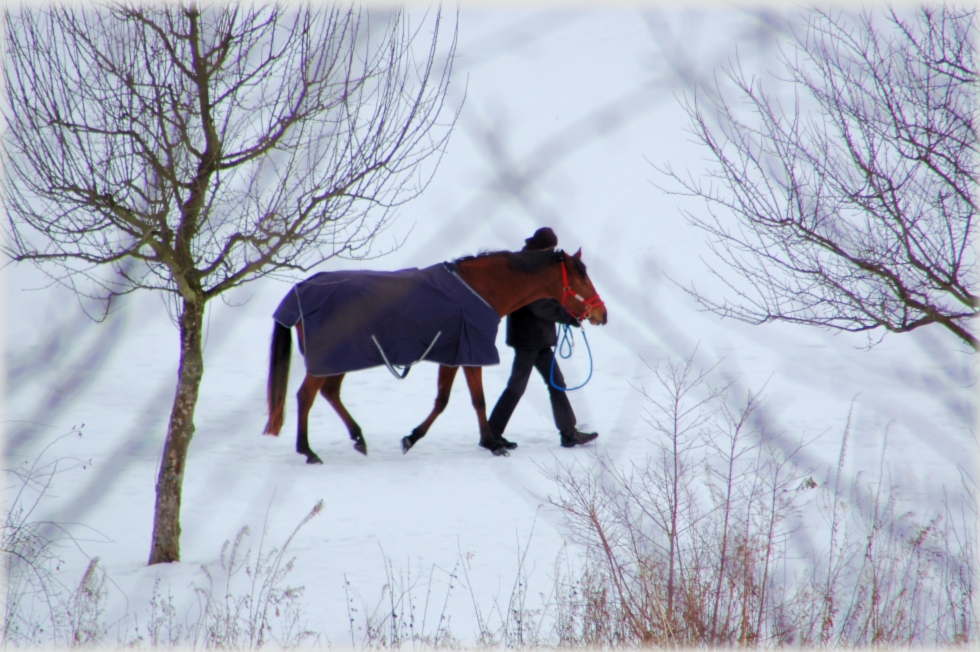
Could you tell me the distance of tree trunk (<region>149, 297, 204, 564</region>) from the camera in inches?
155

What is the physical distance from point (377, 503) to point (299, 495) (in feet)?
1.82

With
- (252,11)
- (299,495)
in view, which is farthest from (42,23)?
(299,495)

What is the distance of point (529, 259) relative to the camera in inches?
226

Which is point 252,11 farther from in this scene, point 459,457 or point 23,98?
point 459,457

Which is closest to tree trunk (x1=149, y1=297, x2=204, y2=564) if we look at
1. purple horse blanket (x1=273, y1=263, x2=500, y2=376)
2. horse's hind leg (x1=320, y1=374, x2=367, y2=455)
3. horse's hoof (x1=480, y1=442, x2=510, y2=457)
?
purple horse blanket (x1=273, y1=263, x2=500, y2=376)

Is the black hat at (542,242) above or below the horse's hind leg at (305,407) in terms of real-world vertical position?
above

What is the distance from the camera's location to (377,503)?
4820 mm

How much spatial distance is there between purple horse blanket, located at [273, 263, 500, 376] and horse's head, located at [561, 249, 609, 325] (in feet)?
2.02

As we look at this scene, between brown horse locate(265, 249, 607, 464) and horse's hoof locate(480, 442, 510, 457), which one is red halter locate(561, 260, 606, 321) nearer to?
brown horse locate(265, 249, 607, 464)

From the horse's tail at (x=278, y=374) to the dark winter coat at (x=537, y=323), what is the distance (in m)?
1.75

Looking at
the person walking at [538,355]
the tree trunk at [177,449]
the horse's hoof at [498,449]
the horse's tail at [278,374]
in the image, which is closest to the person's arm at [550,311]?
the person walking at [538,355]

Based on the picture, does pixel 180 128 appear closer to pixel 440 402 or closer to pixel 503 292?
pixel 503 292

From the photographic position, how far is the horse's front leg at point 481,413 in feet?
19.3

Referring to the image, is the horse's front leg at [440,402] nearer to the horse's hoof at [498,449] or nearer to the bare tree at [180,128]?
the horse's hoof at [498,449]
